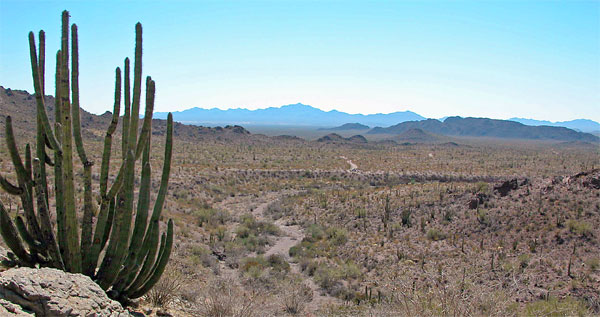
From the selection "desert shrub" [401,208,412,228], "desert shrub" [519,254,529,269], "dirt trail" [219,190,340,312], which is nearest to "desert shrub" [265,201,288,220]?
"dirt trail" [219,190,340,312]

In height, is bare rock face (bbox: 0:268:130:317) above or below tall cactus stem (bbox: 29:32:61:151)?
below

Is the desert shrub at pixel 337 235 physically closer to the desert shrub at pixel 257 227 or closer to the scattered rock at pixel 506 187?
the desert shrub at pixel 257 227

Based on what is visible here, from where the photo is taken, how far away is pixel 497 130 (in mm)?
151750

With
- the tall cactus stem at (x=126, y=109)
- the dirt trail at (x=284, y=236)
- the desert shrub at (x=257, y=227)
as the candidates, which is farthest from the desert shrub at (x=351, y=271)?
the tall cactus stem at (x=126, y=109)

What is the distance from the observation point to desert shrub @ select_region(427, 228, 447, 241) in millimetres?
14617

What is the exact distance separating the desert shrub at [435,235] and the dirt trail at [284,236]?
512cm

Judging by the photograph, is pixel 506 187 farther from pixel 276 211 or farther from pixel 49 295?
pixel 49 295

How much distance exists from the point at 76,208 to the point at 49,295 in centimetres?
193

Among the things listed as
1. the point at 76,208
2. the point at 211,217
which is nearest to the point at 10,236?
the point at 76,208

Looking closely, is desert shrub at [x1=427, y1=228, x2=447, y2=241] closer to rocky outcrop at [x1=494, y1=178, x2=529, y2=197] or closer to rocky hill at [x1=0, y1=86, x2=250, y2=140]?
rocky outcrop at [x1=494, y1=178, x2=529, y2=197]

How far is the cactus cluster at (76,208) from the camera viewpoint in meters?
5.30

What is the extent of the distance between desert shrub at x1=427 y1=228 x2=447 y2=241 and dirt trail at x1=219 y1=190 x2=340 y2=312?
5120 millimetres

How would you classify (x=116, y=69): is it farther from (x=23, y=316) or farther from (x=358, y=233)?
(x=358, y=233)

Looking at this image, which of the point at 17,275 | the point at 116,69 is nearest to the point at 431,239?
the point at 116,69
